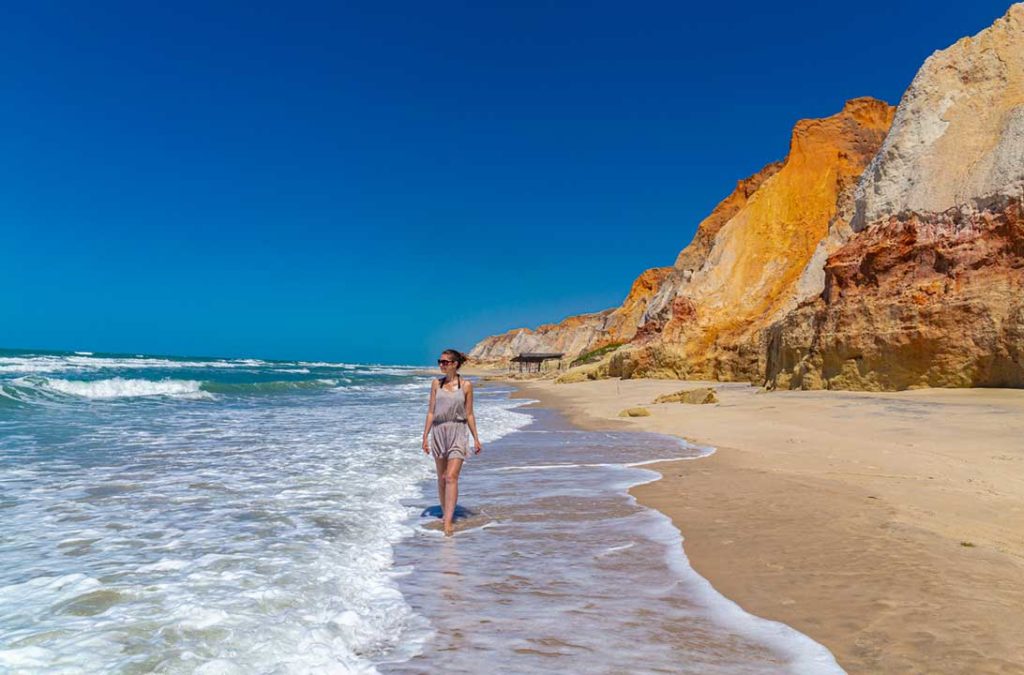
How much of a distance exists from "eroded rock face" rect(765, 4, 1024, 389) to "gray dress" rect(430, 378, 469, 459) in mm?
12056

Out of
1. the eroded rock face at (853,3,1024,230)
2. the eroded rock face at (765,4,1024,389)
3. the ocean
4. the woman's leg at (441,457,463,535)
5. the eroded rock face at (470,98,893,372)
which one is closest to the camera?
the ocean

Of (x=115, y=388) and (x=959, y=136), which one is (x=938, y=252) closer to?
(x=959, y=136)

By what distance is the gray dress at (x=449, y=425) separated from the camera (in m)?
5.87

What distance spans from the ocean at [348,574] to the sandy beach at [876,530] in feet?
0.96

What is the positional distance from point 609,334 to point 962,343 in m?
62.5

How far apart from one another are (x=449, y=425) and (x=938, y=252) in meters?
14.0

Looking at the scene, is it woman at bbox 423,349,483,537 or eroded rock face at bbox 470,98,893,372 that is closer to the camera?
woman at bbox 423,349,483,537

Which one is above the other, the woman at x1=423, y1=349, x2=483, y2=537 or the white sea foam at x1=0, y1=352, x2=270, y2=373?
the white sea foam at x1=0, y1=352, x2=270, y2=373

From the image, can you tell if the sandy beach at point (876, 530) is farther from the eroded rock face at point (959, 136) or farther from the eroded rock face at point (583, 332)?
the eroded rock face at point (583, 332)

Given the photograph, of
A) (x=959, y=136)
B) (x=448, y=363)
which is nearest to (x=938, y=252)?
(x=959, y=136)

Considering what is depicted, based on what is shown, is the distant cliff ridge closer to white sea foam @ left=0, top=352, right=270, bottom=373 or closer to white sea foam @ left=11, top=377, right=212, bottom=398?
white sea foam @ left=11, top=377, right=212, bottom=398

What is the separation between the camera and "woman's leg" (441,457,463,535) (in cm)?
538

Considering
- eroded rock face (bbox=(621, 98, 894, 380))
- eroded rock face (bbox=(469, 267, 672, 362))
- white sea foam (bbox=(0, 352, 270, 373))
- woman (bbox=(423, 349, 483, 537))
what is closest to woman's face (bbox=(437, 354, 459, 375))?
woman (bbox=(423, 349, 483, 537))

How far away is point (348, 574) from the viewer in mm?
4199
